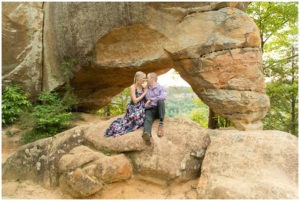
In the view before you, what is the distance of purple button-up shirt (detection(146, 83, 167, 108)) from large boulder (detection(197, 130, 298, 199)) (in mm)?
1665

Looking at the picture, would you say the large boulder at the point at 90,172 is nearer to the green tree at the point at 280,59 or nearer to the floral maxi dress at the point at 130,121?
the floral maxi dress at the point at 130,121

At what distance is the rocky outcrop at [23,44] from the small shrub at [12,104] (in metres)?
→ 0.57

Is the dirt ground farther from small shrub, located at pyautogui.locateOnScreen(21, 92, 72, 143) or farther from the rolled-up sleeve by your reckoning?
small shrub, located at pyautogui.locateOnScreen(21, 92, 72, 143)

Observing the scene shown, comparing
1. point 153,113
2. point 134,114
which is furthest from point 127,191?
point 153,113

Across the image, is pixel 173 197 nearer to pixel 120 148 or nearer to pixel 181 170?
pixel 181 170

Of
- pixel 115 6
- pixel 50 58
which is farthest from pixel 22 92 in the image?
pixel 115 6

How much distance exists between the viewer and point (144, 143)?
6.49m

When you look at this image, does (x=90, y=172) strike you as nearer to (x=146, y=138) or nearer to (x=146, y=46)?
(x=146, y=138)

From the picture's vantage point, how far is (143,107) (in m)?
7.09

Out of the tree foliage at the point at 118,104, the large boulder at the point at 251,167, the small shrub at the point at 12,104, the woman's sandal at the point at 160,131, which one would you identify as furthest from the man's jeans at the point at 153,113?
the tree foliage at the point at 118,104

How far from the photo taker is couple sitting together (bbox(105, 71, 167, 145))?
22.7 feet

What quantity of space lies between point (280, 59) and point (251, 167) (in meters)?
8.91

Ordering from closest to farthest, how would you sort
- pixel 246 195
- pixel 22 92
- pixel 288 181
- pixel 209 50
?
pixel 246 195
pixel 288 181
pixel 209 50
pixel 22 92

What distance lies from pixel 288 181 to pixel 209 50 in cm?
470
